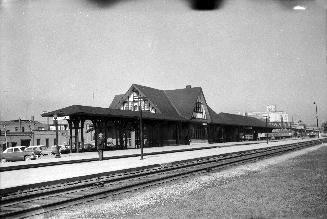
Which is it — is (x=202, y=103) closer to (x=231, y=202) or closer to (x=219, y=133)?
(x=219, y=133)

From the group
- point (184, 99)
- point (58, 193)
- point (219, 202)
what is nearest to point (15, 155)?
point (58, 193)

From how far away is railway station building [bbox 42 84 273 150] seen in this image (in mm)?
27234

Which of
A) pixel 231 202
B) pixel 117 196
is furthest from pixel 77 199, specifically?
pixel 231 202

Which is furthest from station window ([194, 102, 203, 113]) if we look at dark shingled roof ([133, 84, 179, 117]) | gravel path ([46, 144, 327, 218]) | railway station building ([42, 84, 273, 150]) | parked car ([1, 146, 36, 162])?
gravel path ([46, 144, 327, 218])

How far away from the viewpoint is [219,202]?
316 inches

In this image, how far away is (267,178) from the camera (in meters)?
12.2

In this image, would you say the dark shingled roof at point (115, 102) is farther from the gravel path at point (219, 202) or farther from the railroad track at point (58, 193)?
the gravel path at point (219, 202)

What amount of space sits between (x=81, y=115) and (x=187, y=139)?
20684mm

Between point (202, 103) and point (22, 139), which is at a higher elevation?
point (202, 103)

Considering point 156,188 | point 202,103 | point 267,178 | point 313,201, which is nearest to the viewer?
point 313,201

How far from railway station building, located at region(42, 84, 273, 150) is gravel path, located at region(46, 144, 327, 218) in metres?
15.0

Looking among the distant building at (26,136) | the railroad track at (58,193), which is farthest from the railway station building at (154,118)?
the distant building at (26,136)

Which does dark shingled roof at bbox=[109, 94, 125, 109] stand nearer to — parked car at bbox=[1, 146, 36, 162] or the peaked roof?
the peaked roof

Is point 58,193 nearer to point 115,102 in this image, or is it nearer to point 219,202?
point 219,202
